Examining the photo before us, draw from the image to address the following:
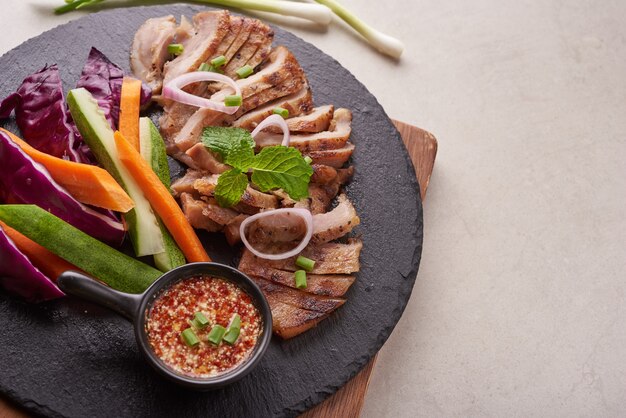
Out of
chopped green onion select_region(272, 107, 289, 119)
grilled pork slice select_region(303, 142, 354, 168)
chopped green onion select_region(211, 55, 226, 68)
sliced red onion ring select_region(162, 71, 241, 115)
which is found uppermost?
chopped green onion select_region(211, 55, 226, 68)

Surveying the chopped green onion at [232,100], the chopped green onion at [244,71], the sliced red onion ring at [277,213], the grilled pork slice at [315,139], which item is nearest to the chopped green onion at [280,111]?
the grilled pork slice at [315,139]

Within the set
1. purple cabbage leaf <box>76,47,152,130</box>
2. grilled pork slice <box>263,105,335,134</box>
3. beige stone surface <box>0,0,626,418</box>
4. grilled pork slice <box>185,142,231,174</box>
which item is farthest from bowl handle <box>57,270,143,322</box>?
beige stone surface <box>0,0,626,418</box>

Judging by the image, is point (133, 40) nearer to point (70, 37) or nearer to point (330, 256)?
point (70, 37)

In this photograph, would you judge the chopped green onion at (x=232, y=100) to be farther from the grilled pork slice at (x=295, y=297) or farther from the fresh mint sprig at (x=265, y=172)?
the grilled pork slice at (x=295, y=297)

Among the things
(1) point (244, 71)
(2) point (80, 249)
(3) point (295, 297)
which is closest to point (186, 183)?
(2) point (80, 249)

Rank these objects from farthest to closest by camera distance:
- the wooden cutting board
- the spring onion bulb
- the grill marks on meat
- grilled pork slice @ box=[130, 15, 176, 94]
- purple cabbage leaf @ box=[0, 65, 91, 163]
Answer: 1. the spring onion bulb
2. grilled pork slice @ box=[130, 15, 176, 94]
3. purple cabbage leaf @ box=[0, 65, 91, 163]
4. the grill marks on meat
5. the wooden cutting board

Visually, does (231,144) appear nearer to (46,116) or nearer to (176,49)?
(176,49)

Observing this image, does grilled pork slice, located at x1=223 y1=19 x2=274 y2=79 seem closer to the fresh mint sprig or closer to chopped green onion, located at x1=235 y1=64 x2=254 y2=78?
chopped green onion, located at x1=235 y1=64 x2=254 y2=78
